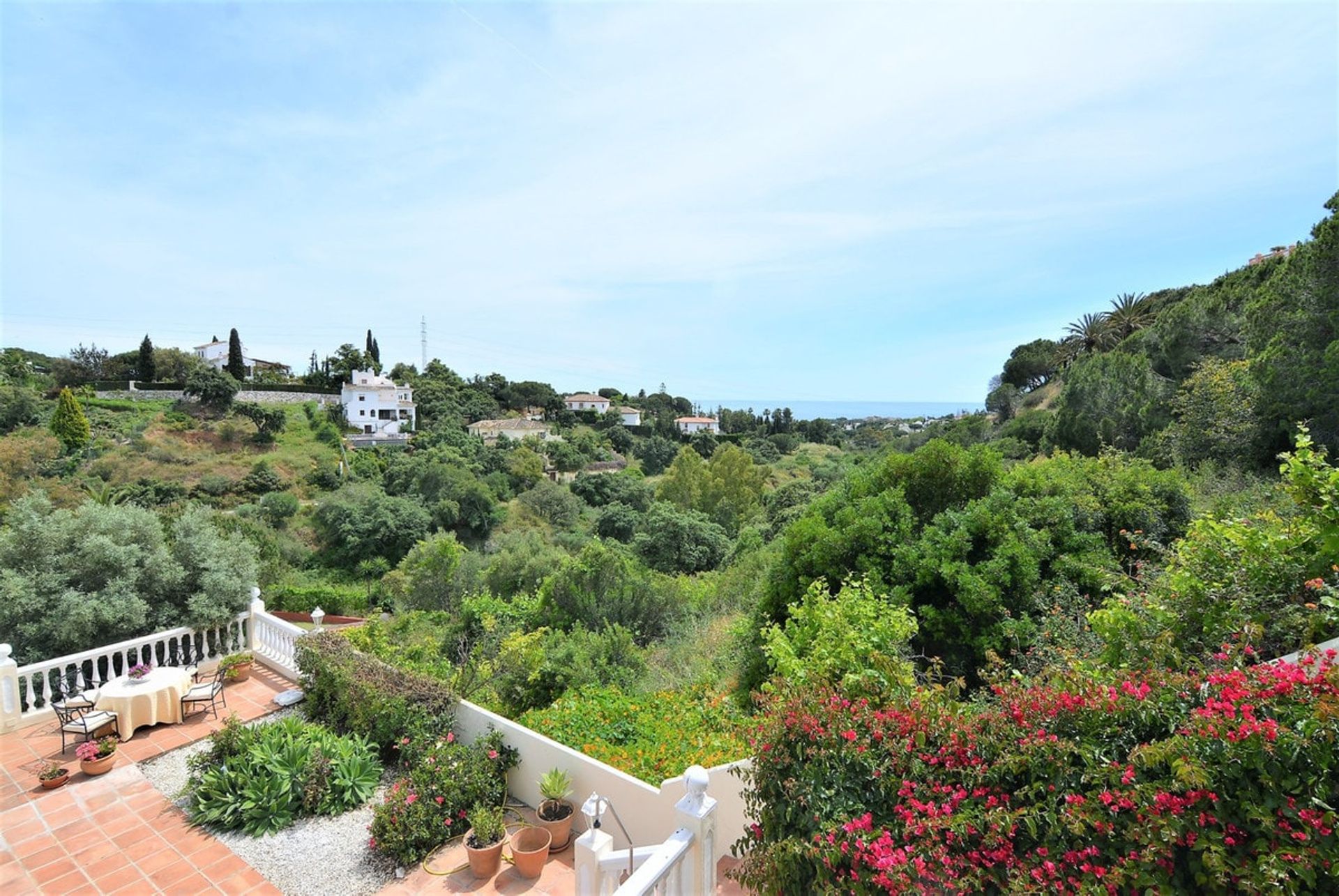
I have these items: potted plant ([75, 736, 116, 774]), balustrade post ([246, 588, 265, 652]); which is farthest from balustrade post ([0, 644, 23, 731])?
balustrade post ([246, 588, 265, 652])

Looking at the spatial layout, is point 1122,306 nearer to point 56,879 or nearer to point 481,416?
A: point 56,879

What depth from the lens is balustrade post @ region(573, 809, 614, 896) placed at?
3119 millimetres

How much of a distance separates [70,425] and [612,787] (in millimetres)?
40691

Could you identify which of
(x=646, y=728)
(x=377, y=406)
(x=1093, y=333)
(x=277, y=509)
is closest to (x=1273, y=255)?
(x=1093, y=333)

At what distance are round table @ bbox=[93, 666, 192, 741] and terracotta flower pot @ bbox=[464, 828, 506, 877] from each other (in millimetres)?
4293

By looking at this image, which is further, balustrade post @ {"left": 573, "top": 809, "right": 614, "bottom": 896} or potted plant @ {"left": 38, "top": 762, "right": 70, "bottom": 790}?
potted plant @ {"left": 38, "top": 762, "right": 70, "bottom": 790}

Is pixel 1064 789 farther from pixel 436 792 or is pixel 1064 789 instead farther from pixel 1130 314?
pixel 1130 314

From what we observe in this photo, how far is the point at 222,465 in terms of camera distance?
33.1 metres

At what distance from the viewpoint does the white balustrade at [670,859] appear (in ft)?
8.68

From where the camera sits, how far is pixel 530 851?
433 cm

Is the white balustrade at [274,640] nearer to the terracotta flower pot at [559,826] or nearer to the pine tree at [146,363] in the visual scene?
the terracotta flower pot at [559,826]

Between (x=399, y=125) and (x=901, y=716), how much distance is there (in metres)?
8.20

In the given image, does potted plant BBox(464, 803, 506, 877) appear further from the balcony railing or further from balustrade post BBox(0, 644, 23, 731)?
balustrade post BBox(0, 644, 23, 731)

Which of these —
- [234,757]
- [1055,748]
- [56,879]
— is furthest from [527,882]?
[1055,748]
